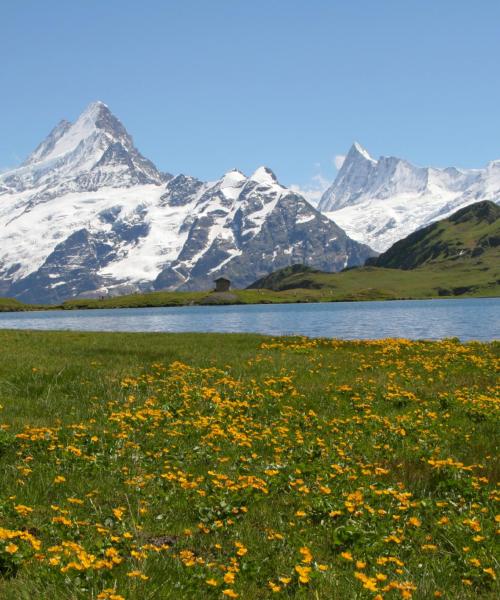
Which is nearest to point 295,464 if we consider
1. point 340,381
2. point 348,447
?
point 348,447

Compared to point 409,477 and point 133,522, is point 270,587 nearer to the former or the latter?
point 133,522

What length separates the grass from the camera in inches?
307

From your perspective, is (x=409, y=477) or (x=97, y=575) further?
(x=409, y=477)

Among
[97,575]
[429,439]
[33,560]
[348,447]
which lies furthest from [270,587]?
[429,439]

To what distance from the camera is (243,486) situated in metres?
10.9

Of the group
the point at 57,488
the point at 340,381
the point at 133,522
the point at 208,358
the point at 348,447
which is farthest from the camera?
the point at 208,358

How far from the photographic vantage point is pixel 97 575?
7469 mm

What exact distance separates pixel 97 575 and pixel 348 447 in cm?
821

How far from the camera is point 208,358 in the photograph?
29.0 m

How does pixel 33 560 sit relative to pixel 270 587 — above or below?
above

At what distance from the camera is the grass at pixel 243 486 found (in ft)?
25.5

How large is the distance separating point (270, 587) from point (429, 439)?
8510 mm

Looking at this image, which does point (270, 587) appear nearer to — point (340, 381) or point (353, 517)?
point (353, 517)

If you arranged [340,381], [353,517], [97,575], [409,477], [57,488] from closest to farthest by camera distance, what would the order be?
[97,575], [353,517], [57,488], [409,477], [340,381]
